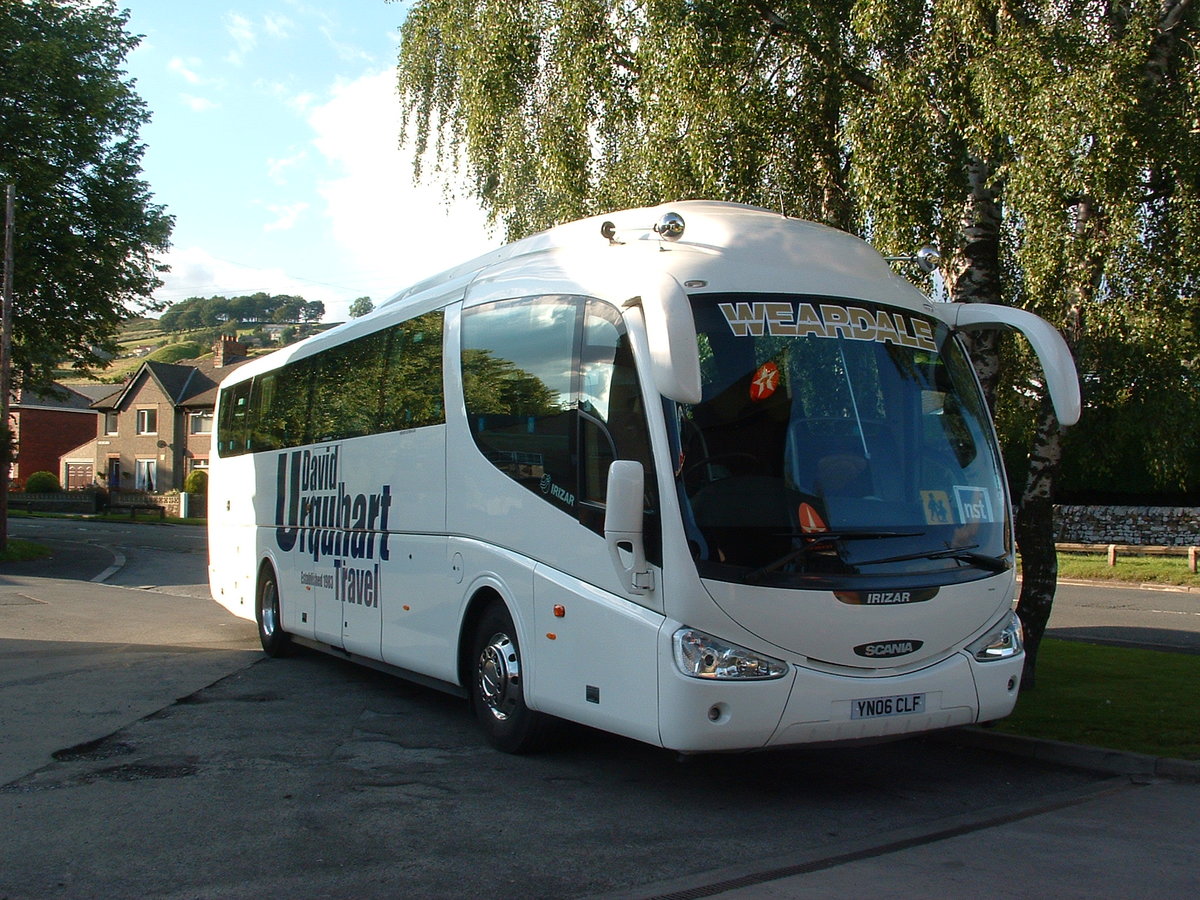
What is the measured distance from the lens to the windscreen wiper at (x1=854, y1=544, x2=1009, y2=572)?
21.6 feet

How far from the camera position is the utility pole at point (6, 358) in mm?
26125

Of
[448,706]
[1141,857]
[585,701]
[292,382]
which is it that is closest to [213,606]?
[292,382]

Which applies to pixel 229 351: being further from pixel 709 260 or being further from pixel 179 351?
pixel 179 351

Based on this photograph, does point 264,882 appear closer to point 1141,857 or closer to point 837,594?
point 837,594

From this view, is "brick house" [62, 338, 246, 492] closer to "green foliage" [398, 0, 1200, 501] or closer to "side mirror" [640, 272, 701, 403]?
"green foliage" [398, 0, 1200, 501]

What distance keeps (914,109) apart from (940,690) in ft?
17.7

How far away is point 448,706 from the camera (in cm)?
1011

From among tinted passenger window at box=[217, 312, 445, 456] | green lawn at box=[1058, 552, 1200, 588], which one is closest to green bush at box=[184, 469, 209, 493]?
green lawn at box=[1058, 552, 1200, 588]

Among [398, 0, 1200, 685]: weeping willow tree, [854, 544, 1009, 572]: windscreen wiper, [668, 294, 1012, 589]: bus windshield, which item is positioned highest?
[398, 0, 1200, 685]: weeping willow tree

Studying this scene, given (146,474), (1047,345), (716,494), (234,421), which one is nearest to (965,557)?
(1047,345)

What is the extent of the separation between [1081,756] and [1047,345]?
2.78 m

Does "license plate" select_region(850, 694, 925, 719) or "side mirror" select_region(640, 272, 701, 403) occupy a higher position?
"side mirror" select_region(640, 272, 701, 403)

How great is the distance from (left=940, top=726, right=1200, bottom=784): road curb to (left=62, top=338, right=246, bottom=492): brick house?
6262 centimetres

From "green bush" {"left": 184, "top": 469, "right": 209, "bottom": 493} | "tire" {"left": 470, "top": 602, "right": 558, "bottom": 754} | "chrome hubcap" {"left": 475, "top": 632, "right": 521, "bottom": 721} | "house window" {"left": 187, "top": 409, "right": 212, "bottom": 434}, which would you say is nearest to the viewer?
"tire" {"left": 470, "top": 602, "right": 558, "bottom": 754}
